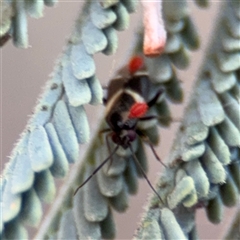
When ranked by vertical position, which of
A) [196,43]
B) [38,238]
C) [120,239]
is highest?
[196,43]

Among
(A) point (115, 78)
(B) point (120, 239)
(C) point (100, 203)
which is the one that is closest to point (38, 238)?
(C) point (100, 203)

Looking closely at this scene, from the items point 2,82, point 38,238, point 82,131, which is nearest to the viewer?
point 82,131

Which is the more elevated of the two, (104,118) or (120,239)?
(104,118)

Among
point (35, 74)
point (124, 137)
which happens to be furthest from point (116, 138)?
point (35, 74)

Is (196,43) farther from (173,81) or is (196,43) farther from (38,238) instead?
(38,238)

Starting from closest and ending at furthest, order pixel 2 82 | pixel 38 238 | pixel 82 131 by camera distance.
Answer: pixel 82 131
pixel 38 238
pixel 2 82

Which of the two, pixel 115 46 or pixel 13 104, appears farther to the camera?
pixel 13 104

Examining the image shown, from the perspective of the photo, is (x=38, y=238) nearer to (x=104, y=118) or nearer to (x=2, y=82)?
(x=104, y=118)

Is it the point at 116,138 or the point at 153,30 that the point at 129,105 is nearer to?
the point at 116,138
